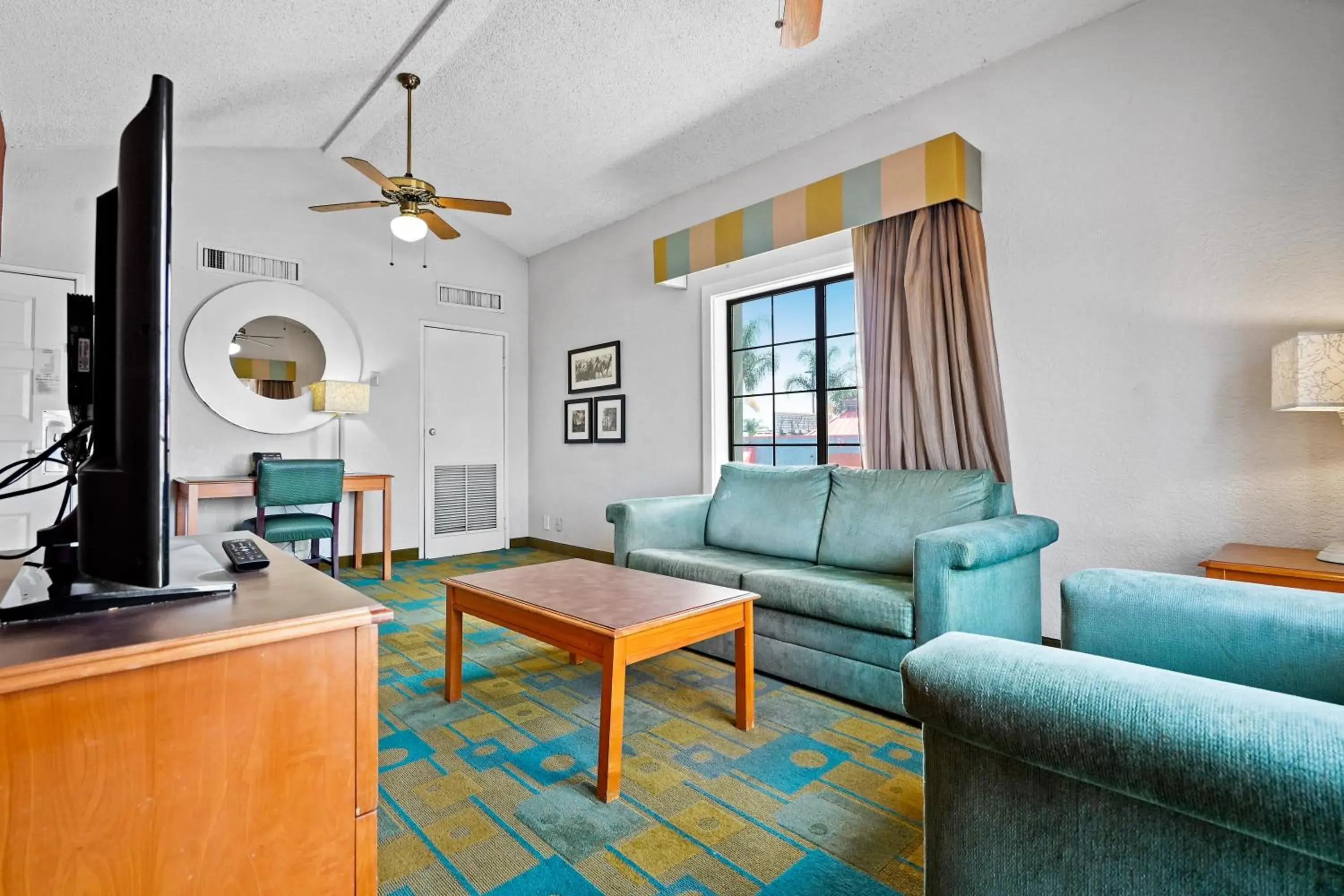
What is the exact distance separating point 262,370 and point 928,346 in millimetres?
4407

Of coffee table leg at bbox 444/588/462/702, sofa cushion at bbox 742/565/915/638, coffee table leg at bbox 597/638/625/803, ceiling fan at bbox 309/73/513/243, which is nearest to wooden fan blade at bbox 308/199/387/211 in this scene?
ceiling fan at bbox 309/73/513/243

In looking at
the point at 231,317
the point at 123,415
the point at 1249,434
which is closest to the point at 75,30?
the point at 231,317

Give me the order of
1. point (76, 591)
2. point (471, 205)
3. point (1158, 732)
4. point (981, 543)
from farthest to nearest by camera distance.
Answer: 1. point (471, 205)
2. point (981, 543)
3. point (76, 591)
4. point (1158, 732)

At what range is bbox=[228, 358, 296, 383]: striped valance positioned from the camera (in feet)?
14.8

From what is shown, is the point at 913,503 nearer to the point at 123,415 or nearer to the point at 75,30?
the point at 123,415

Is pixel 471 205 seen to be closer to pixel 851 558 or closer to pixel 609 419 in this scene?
pixel 609 419

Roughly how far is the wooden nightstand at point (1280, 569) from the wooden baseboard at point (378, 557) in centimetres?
492

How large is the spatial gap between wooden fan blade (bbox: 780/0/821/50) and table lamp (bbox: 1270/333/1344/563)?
1710 mm

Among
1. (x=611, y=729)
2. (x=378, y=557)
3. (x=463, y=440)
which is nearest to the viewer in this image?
(x=611, y=729)

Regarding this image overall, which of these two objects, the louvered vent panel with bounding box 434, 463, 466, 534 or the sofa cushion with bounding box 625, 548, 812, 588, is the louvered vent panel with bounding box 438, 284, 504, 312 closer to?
the louvered vent panel with bounding box 434, 463, 466, 534

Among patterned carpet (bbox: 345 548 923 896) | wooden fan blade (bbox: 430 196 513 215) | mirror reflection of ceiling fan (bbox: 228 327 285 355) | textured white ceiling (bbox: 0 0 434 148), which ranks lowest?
patterned carpet (bbox: 345 548 923 896)

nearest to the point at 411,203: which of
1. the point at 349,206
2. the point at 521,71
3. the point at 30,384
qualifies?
the point at 349,206

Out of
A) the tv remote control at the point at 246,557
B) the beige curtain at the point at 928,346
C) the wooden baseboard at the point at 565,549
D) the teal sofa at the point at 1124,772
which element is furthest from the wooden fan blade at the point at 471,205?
the teal sofa at the point at 1124,772

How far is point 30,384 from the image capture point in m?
3.83
